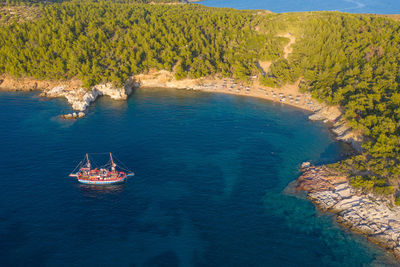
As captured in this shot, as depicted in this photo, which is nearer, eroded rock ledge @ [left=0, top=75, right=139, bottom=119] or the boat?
the boat

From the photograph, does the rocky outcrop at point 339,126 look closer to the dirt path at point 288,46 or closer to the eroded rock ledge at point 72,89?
the dirt path at point 288,46

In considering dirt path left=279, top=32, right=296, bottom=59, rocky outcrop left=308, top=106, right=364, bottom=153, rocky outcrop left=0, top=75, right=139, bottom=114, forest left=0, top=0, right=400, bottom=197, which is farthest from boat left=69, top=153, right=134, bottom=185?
dirt path left=279, top=32, right=296, bottom=59

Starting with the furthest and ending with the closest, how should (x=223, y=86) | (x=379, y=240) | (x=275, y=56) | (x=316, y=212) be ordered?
1. (x=275, y=56)
2. (x=223, y=86)
3. (x=316, y=212)
4. (x=379, y=240)

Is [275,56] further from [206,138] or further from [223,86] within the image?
[206,138]

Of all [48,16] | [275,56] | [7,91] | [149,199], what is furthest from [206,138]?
[48,16]

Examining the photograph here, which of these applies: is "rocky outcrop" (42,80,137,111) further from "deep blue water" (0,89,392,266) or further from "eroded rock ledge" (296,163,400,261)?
"eroded rock ledge" (296,163,400,261)
